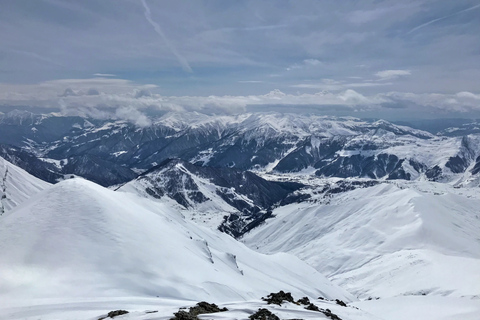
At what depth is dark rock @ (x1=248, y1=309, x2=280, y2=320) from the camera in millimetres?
23141

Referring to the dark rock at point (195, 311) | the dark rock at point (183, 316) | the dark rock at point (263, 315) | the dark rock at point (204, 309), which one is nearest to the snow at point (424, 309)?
the dark rock at point (263, 315)

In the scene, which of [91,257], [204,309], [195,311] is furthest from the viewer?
[91,257]

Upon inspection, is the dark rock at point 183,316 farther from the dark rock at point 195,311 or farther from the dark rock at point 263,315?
the dark rock at point 263,315

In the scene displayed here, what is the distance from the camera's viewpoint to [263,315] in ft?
77.5

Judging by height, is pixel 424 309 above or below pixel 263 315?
below

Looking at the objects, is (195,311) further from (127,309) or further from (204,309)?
(127,309)

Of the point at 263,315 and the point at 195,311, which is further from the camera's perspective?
the point at 195,311

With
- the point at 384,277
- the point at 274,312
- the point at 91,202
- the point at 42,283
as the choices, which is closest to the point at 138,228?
the point at 91,202

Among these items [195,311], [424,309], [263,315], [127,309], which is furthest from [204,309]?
[424,309]

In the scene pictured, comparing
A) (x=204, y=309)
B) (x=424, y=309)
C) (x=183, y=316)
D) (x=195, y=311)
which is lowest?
(x=424, y=309)

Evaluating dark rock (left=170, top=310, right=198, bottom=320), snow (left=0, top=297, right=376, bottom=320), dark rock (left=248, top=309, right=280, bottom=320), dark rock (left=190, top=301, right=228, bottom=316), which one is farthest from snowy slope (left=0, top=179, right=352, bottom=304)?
dark rock (left=248, top=309, right=280, bottom=320)

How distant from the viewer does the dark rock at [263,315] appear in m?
23.1

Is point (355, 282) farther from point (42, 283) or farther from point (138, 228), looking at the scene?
point (42, 283)

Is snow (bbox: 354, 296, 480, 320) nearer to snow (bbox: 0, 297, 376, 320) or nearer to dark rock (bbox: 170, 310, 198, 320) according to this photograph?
snow (bbox: 0, 297, 376, 320)
